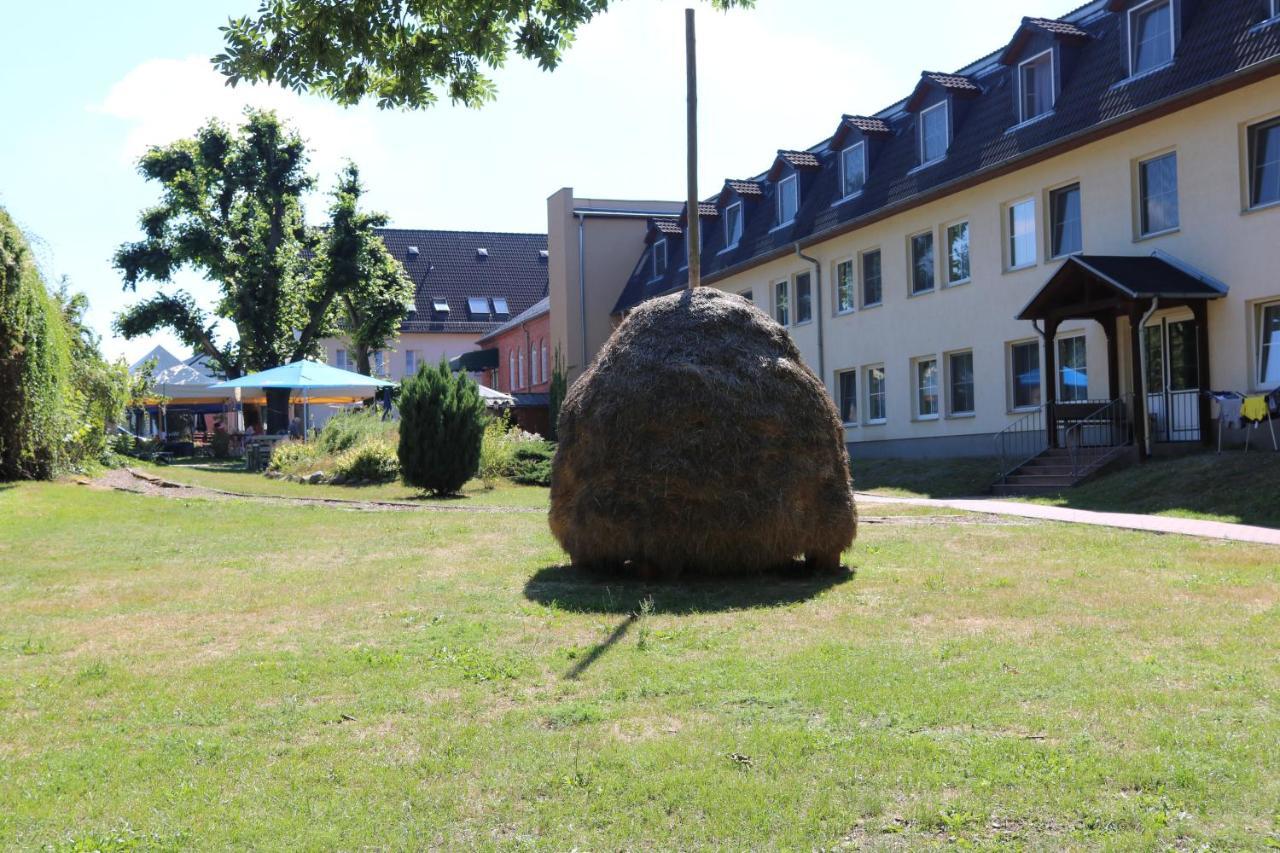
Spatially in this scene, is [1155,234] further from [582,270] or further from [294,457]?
[582,270]

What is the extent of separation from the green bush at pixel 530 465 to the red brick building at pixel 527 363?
18.3 metres

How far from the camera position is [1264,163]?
19047mm

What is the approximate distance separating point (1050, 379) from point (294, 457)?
17276mm

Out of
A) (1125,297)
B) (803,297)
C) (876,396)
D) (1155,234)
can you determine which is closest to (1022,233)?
(1155,234)

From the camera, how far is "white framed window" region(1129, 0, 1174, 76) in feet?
68.6

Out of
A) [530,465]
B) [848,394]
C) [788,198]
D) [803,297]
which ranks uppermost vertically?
[788,198]

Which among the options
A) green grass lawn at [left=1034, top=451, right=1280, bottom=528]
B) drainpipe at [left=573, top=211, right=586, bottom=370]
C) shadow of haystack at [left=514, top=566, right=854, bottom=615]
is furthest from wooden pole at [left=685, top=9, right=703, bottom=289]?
drainpipe at [left=573, top=211, right=586, bottom=370]

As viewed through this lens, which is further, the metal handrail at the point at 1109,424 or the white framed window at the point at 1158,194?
the metal handrail at the point at 1109,424

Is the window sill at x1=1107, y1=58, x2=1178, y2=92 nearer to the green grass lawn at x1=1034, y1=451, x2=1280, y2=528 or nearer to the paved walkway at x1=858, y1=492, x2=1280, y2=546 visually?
the green grass lawn at x1=1034, y1=451, x2=1280, y2=528

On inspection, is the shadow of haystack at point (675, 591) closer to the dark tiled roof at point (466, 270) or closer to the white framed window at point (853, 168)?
the white framed window at point (853, 168)

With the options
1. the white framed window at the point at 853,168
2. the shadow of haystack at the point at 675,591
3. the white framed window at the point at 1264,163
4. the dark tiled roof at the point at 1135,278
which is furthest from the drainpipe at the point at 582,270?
the shadow of haystack at the point at 675,591

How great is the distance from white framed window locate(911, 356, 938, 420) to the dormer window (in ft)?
19.7

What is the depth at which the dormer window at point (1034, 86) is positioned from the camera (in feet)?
80.1

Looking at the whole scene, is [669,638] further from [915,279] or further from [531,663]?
[915,279]
